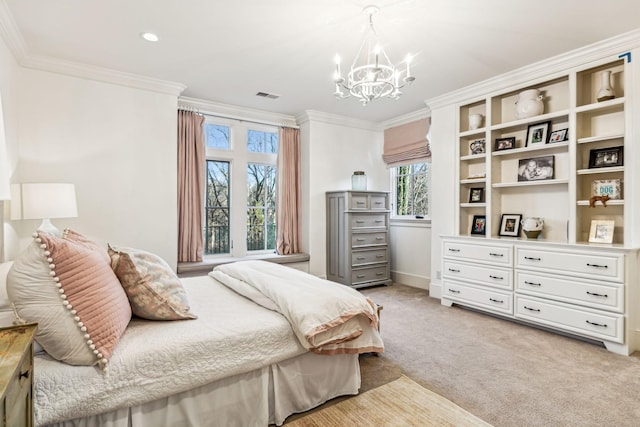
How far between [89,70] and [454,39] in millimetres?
3423

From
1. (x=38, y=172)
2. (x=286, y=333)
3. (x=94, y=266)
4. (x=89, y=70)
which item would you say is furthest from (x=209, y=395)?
(x=89, y=70)

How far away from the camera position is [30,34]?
2.67 metres

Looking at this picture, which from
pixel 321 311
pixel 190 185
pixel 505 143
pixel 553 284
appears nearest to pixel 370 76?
pixel 321 311

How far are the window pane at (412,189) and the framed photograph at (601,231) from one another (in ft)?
6.96

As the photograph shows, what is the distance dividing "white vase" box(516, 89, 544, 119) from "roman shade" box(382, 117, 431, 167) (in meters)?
1.34

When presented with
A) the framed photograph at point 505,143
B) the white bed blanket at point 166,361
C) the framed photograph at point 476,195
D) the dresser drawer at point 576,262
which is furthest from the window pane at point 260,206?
the dresser drawer at point 576,262

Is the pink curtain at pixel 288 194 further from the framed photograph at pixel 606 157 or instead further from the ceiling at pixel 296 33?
the framed photograph at pixel 606 157

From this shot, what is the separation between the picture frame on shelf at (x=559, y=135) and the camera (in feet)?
10.6

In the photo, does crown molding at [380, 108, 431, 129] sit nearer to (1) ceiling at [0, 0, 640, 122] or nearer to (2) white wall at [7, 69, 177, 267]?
(1) ceiling at [0, 0, 640, 122]

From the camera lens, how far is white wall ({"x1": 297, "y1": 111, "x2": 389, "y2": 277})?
4.85 metres

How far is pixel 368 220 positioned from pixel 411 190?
96cm

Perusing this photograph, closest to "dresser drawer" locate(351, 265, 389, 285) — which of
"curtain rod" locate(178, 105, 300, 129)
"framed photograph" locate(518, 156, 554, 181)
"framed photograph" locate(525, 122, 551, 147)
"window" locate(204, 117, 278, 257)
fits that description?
"window" locate(204, 117, 278, 257)

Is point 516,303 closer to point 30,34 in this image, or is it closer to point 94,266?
point 94,266

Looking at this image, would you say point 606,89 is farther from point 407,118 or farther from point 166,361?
point 166,361
